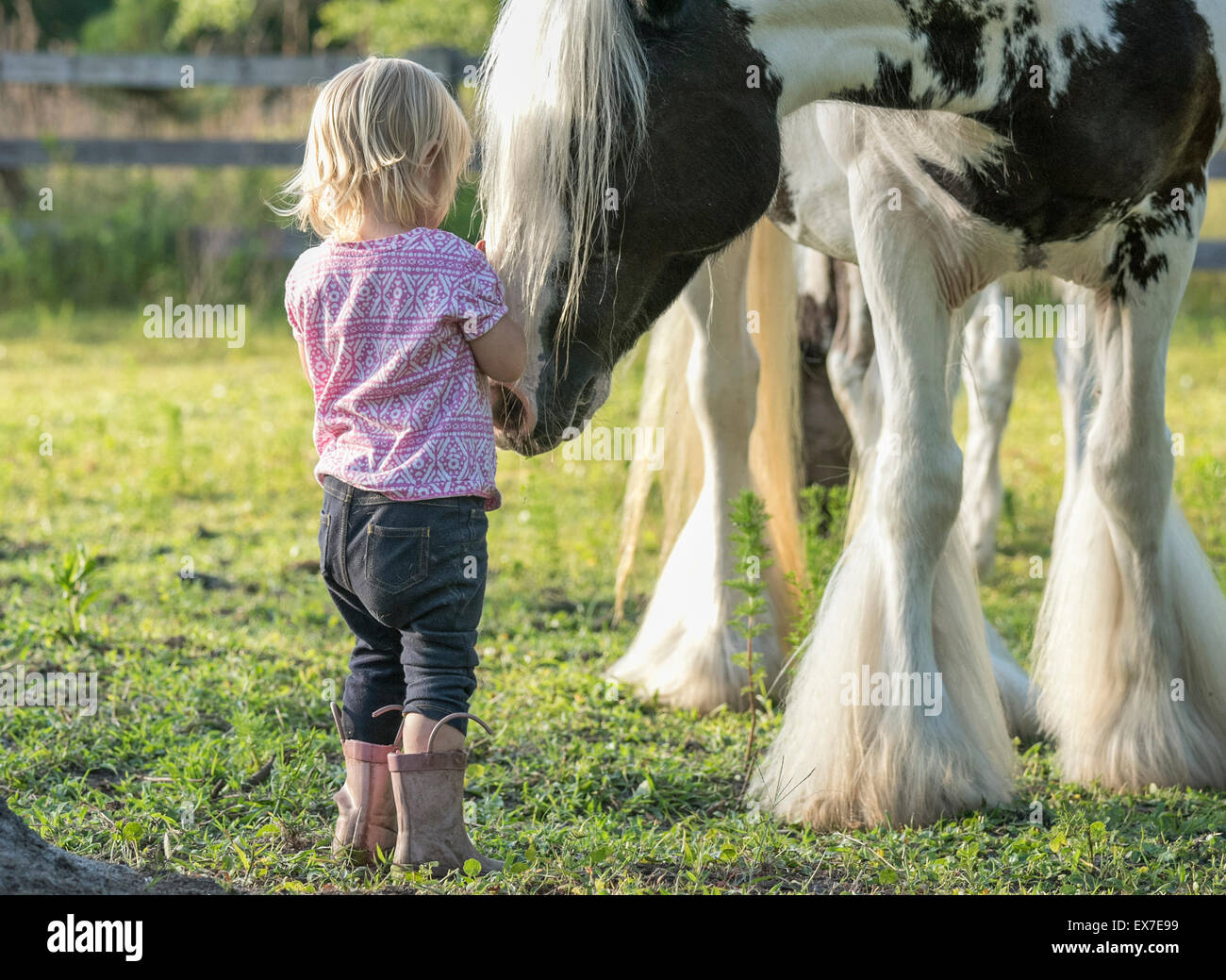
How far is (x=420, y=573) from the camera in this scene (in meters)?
2.33

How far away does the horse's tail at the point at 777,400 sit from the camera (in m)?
4.01

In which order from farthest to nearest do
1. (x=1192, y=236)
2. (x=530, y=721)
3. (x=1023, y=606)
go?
A: (x=1023, y=606)
(x=530, y=721)
(x=1192, y=236)

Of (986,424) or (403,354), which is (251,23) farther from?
(403,354)

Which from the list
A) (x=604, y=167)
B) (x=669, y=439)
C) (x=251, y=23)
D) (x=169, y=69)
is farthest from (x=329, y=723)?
(x=251, y=23)

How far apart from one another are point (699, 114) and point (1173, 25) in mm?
999

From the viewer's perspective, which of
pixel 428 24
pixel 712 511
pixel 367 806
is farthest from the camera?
pixel 428 24

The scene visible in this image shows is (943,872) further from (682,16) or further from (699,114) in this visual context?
(682,16)

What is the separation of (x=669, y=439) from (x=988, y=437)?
1423 mm

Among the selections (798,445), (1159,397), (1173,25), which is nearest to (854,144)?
(1173,25)

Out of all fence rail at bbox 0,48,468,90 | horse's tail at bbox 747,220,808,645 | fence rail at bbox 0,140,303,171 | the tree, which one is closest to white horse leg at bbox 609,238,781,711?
horse's tail at bbox 747,220,808,645

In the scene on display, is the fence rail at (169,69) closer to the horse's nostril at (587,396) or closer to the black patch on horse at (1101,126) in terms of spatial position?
the black patch on horse at (1101,126)

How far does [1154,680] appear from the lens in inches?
123

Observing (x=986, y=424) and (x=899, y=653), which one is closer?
(x=899, y=653)

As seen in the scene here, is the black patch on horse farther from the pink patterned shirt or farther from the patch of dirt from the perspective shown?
the patch of dirt
